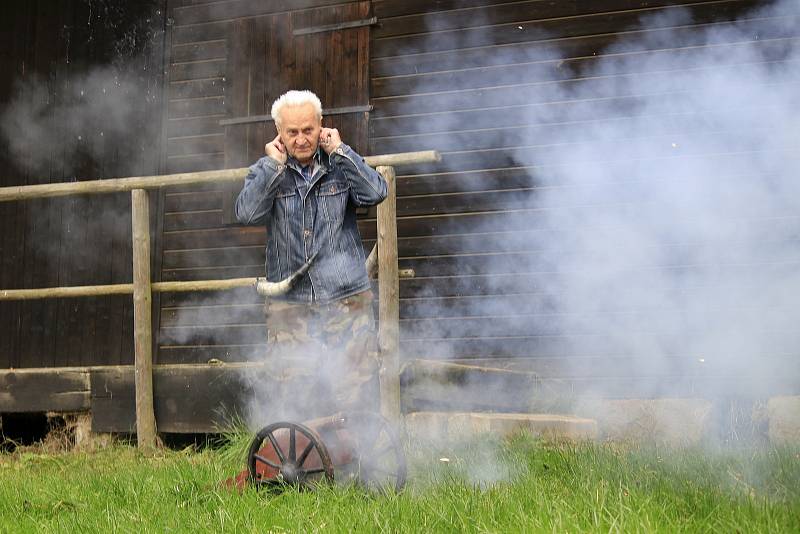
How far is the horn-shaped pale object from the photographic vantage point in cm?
389

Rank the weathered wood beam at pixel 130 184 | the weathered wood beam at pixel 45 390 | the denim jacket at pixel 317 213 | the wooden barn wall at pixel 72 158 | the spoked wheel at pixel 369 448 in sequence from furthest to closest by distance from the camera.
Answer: the wooden barn wall at pixel 72 158, the weathered wood beam at pixel 45 390, the weathered wood beam at pixel 130 184, the denim jacket at pixel 317 213, the spoked wheel at pixel 369 448

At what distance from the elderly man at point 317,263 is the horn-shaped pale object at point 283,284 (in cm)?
3

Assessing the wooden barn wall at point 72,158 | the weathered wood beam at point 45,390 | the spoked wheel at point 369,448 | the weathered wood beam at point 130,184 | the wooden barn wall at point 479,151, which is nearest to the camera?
the spoked wheel at point 369,448

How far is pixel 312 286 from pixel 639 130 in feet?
11.4

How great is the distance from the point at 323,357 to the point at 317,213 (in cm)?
62

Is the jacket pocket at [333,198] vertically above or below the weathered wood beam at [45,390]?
above

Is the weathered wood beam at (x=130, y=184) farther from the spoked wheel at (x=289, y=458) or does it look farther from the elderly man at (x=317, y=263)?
the spoked wheel at (x=289, y=458)

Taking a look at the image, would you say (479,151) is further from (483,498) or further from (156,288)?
(483,498)

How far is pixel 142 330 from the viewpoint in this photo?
19.3 feet

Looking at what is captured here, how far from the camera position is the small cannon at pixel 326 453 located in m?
3.44

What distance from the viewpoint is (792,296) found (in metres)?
6.18

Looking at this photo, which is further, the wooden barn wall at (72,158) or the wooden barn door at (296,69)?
the wooden barn wall at (72,158)

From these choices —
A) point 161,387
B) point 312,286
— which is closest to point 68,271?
point 161,387

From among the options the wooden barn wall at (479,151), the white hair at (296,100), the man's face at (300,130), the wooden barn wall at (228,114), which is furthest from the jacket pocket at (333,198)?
the wooden barn wall at (228,114)
